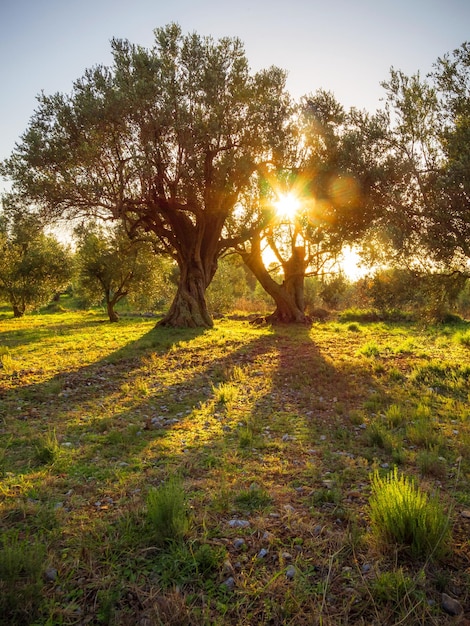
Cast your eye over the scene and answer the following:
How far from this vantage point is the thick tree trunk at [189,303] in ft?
105

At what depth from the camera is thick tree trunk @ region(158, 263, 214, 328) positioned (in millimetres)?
32062

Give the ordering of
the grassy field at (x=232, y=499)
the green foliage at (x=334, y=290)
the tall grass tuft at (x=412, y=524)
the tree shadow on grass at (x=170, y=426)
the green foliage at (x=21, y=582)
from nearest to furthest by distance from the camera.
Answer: the green foliage at (x=21, y=582), the grassy field at (x=232, y=499), the tall grass tuft at (x=412, y=524), the tree shadow on grass at (x=170, y=426), the green foliage at (x=334, y=290)

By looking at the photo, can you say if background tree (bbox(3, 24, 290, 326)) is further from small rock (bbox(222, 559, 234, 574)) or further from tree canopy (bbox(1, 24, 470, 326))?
small rock (bbox(222, 559, 234, 574))

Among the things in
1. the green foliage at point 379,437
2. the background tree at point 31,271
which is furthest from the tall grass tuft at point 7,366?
the background tree at point 31,271

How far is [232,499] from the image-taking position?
5855 mm

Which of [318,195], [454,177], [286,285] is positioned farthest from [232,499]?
[286,285]

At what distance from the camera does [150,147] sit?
73.5ft

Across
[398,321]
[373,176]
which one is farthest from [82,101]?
[398,321]

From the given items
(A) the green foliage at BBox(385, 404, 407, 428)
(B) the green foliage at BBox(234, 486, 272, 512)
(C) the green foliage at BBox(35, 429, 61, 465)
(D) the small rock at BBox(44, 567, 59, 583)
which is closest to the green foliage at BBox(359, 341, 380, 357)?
(A) the green foliage at BBox(385, 404, 407, 428)

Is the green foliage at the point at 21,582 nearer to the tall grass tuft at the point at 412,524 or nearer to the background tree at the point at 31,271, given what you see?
the tall grass tuft at the point at 412,524

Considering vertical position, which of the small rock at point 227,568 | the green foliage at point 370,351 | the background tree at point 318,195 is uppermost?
the background tree at point 318,195

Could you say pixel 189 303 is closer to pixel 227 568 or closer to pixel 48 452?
pixel 48 452

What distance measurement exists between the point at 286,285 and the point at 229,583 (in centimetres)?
Answer: 3370

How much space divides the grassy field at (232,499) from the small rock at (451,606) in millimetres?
70
